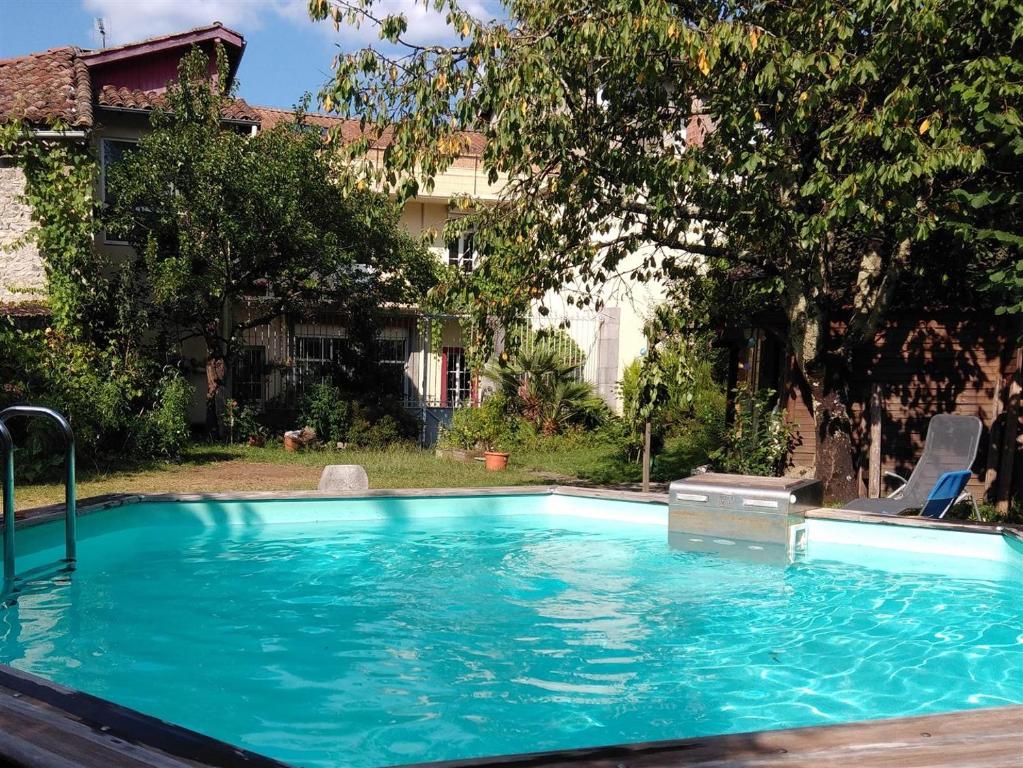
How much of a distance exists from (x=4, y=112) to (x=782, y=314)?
556 inches

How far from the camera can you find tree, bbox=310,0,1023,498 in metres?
8.09

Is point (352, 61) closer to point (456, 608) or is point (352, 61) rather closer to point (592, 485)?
point (456, 608)

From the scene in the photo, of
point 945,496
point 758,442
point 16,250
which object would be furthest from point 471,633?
point 16,250

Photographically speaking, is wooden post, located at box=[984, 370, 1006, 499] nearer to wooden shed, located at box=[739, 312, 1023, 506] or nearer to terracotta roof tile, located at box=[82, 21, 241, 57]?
wooden shed, located at box=[739, 312, 1023, 506]

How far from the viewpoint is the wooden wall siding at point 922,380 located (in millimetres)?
11422

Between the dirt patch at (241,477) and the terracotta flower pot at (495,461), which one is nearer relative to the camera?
the dirt patch at (241,477)

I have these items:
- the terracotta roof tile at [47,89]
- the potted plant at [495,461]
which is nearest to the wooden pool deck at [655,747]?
the potted plant at [495,461]

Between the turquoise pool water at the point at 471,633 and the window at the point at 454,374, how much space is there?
1350 centimetres

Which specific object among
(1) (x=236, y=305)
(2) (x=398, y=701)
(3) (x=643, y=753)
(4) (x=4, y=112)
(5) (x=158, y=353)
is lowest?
(2) (x=398, y=701)

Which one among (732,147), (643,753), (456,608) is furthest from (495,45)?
(643,753)

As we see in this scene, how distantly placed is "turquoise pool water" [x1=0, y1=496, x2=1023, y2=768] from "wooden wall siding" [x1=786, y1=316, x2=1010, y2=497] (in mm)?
3673

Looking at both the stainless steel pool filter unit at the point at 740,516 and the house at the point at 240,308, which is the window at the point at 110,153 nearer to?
the house at the point at 240,308

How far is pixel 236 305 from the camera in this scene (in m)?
19.0

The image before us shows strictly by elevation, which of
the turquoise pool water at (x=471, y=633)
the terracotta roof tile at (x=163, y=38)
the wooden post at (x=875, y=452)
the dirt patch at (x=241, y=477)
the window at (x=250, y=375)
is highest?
the terracotta roof tile at (x=163, y=38)
